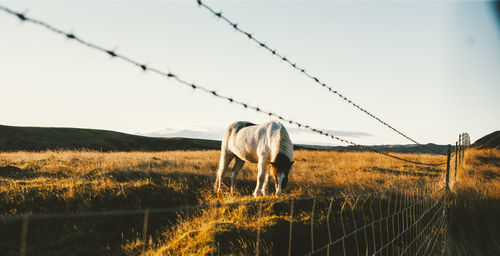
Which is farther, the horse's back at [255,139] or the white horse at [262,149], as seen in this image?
the horse's back at [255,139]

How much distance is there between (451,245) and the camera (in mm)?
6238

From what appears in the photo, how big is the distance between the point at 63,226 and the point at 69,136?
171 ft

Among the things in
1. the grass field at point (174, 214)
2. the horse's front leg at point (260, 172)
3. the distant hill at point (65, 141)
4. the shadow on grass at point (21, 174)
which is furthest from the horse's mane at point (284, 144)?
the distant hill at point (65, 141)

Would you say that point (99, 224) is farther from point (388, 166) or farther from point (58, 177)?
point (388, 166)

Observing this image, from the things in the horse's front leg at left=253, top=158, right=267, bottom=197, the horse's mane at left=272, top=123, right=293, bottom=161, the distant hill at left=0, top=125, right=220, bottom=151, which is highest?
the horse's mane at left=272, top=123, right=293, bottom=161

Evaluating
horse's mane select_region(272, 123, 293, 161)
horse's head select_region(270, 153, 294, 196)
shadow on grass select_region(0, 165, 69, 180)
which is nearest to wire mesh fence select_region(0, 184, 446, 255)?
horse's head select_region(270, 153, 294, 196)

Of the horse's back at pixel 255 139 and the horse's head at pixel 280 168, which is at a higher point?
the horse's back at pixel 255 139

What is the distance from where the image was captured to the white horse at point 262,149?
277 inches

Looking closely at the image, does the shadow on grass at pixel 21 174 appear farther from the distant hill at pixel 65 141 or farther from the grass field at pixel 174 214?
the distant hill at pixel 65 141

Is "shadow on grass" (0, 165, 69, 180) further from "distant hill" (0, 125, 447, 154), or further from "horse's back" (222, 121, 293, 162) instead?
"distant hill" (0, 125, 447, 154)

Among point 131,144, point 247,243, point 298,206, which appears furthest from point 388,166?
point 131,144

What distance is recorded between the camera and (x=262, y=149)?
778 cm

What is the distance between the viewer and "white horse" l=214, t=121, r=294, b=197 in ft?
23.1

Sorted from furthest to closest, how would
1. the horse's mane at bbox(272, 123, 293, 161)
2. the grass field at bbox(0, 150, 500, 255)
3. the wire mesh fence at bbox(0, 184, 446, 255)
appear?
the horse's mane at bbox(272, 123, 293, 161) → the grass field at bbox(0, 150, 500, 255) → the wire mesh fence at bbox(0, 184, 446, 255)
